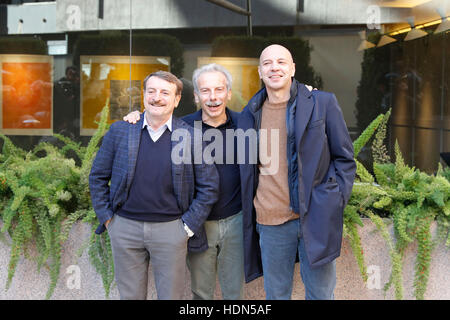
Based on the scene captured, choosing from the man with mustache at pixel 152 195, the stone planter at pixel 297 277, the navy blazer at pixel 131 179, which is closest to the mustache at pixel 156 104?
the man with mustache at pixel 152 195

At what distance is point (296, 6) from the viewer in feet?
17.5

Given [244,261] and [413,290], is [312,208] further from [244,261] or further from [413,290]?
[413,290]

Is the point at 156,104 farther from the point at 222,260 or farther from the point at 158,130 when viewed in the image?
the point at 222,260

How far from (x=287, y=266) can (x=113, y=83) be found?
3.48m

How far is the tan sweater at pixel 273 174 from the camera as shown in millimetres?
2646

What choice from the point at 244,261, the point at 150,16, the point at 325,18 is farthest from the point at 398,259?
the point at 150,16

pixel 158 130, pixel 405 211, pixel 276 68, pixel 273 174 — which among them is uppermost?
pixel 276 68

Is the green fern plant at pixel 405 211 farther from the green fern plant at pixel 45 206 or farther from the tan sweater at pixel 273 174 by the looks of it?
the green fern plant at pixel 45 206

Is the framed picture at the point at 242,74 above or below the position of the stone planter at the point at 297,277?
above

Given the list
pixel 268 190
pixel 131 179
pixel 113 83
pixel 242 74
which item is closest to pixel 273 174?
pixel 268 190

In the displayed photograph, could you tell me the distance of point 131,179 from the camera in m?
2.60

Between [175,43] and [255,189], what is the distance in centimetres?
309

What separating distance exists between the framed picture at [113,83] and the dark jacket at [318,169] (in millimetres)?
3070

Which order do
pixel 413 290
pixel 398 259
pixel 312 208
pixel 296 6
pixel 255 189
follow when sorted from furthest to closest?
pixel 296 6, pixel 413 290, pixel 398 259, pixel 255 189, pixel 312 208
